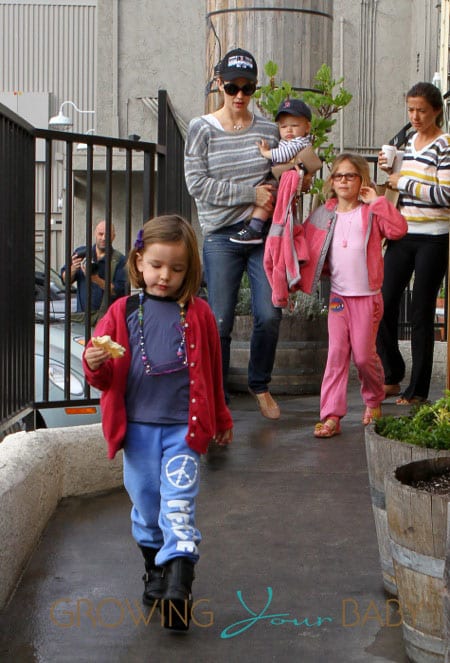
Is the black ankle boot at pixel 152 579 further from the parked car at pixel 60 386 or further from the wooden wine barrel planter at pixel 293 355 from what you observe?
the wooden wine barrel planter at pixel 293 355

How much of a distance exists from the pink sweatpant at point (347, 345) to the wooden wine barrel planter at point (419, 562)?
3.13m

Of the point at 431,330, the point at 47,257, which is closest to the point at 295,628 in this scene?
the point at 47,257

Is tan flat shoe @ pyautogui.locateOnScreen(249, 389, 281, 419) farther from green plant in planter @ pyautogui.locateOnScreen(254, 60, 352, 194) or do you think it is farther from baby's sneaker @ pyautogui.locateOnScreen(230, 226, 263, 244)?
green plant in planter @ pyautogui.locateOnScreen(254, 60, 352, 194)

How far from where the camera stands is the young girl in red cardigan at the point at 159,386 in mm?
3814

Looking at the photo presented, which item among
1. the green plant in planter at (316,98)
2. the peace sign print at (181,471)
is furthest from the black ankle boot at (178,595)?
the green plant in planter at (316,98)

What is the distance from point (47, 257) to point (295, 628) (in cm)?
246

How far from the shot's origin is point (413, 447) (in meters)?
3.70

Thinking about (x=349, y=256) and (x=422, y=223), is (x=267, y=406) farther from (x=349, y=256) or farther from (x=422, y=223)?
(x=422, y=223)

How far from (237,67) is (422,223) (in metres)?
1.61

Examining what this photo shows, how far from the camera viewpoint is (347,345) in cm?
656

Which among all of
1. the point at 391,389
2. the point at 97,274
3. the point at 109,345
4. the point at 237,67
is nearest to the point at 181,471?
the point at 109,345

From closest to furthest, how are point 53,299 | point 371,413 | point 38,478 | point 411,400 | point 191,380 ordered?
point 191,380 < point 38,478 < point 371,413 < point 411,400 < point 53,299

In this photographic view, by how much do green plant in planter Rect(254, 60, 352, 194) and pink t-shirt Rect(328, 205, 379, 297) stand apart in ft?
5.71

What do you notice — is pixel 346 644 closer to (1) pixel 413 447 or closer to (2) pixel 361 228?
(1) pixel 413 447
